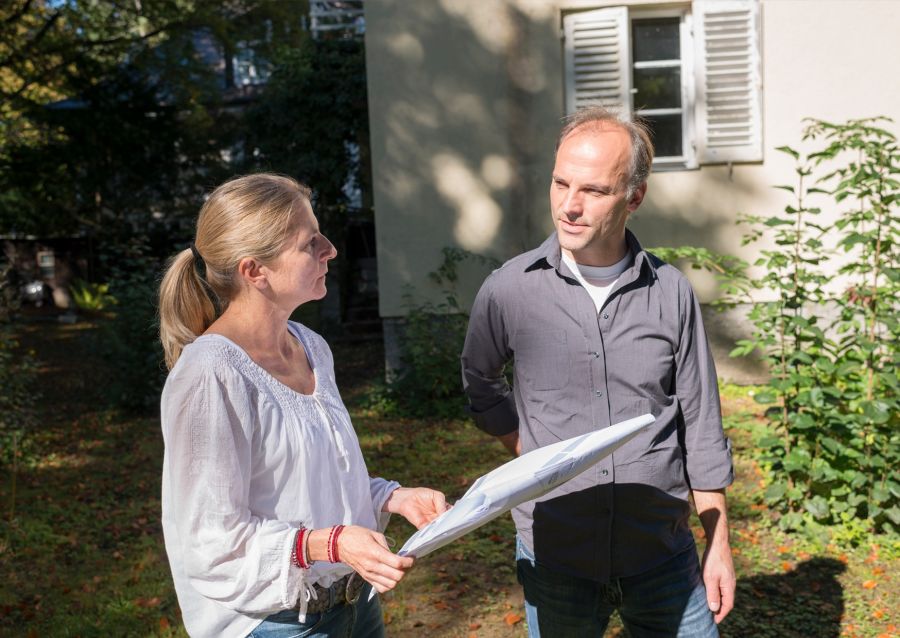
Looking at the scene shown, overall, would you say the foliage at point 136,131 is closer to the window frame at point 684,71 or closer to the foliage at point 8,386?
the foliage at point 8,386

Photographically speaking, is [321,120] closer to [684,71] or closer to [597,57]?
[597,57]

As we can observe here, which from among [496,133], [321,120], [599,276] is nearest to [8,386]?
[496,133]

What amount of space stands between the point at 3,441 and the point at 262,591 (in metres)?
6.14

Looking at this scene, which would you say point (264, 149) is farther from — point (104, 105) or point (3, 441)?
point (3, 441)

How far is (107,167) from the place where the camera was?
1706 centimetres

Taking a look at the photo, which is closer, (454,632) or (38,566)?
(454,632)

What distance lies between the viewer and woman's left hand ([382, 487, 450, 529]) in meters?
2.18

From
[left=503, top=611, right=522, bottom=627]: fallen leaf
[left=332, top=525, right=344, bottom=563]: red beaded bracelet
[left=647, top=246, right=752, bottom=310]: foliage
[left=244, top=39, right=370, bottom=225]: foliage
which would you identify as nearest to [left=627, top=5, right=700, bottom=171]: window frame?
[left=647, top=246, right=752, bottom=310]: foliage

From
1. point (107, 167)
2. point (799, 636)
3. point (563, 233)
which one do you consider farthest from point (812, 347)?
point (107, 167)

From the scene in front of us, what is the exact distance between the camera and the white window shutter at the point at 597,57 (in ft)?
28.0

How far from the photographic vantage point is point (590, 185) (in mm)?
2352

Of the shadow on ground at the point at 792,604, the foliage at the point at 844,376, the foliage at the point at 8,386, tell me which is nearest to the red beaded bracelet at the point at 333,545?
the shadow on ground at the point at 792,604

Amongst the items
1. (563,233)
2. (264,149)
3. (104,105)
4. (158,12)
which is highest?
(158,12)

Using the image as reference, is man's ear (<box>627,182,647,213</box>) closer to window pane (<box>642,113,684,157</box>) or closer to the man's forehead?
the man's forehead
